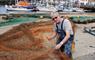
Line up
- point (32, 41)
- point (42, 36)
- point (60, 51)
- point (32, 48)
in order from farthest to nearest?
point (42, 36)
point (32, 41)
point (32, 48)
point (60, 51)

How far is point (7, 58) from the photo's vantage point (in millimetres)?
6516

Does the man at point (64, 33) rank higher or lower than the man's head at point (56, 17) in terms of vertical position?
lower

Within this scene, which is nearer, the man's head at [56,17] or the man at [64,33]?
the man's head at [56,17]

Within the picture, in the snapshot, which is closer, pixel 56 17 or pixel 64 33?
pixel 56 17

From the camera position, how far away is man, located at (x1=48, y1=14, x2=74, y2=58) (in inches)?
238

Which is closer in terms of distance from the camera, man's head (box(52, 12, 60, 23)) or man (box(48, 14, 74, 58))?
man's head (box(52, 12, 60, 23))

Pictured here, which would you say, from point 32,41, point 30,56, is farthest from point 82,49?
point 30,56

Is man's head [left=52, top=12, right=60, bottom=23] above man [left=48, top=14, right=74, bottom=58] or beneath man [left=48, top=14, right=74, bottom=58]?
above

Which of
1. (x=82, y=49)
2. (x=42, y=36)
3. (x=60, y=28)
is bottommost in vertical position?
(x=82, y=49)

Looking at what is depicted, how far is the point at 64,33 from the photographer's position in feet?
20.7

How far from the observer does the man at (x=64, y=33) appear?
6039 mm

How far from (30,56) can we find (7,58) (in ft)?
2.90

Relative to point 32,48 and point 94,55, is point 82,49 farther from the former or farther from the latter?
point 32,48

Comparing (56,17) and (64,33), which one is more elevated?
(56,17)
